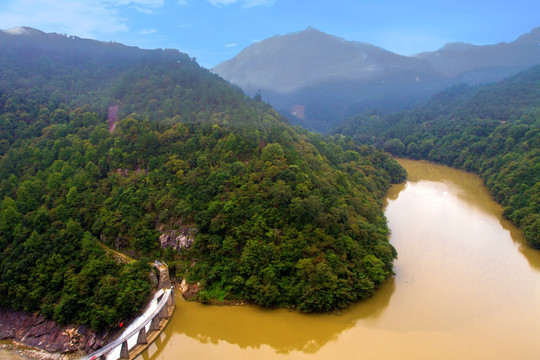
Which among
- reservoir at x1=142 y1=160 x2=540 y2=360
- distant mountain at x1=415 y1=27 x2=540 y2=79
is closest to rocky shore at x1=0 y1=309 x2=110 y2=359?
reservoir at x1=142 y1=160 x2=540 y2=360

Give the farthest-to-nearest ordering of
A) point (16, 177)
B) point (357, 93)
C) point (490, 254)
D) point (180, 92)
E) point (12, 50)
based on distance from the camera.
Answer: point (357, 93) < point (12, 50) < point (180, 92) < point (16, 177) < point (490, 254)

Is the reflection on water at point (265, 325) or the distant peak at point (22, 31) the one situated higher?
the distant peak at point (22, 31)

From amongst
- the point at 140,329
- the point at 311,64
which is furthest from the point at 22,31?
the point at 311,64

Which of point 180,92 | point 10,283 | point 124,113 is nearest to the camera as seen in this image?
point 10,283

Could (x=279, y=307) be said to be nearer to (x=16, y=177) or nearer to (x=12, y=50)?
(x=16, y=177)

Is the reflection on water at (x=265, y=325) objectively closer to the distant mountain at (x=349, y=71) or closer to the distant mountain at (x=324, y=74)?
the distant mountain at (x=349, y=71)

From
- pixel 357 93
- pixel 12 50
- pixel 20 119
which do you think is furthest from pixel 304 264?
pixel 357 93

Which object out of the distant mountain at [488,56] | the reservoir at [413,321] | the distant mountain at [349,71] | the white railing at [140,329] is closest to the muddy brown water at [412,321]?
the reservoir at [413,321]
